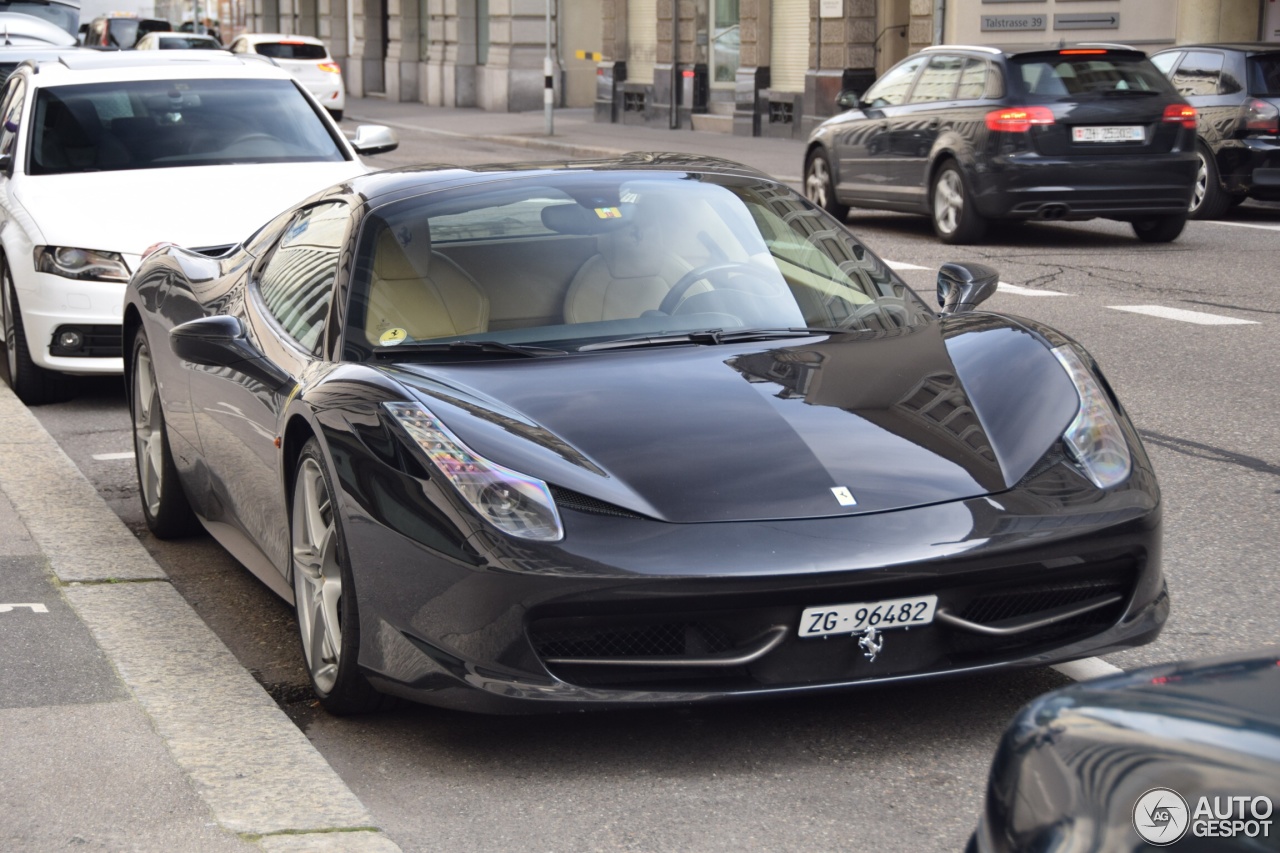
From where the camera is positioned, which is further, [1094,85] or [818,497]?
[1094,85]

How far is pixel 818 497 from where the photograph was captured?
3980 millimetres

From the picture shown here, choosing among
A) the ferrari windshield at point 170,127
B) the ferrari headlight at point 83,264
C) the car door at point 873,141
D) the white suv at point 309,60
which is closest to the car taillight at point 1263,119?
the car door at point 873,141

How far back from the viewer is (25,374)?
9031mm

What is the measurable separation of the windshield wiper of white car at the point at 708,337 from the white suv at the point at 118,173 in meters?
4.34

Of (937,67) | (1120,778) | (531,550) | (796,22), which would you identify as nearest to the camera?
(1120,778)

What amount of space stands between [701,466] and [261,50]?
39.0 metres

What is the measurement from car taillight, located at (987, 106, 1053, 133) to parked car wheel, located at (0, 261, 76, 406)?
327 inches

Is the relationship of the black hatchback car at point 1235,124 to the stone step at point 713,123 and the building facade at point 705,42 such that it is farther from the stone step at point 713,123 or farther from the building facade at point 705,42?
the stone step at point 713,123

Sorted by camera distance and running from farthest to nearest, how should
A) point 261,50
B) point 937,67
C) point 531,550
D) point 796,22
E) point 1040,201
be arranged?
point 261,50 < point 796,22 < point 937,67 < point 1040,201 < point 531,550

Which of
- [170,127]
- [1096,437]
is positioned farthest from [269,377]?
[170,127]

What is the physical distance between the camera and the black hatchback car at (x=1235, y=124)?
17.0m

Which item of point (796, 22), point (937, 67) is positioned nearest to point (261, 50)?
point (796, 22)

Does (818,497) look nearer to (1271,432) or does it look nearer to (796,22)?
(1271,432)

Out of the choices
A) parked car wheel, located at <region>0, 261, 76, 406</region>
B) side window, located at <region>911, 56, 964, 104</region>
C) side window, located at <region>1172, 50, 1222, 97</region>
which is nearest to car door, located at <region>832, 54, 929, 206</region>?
side window, located at <region>911, 56, 964, 104</region>
